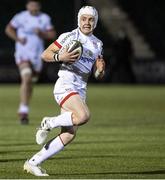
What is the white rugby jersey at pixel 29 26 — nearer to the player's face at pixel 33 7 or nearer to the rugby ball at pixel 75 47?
the player's face at pixel 33 7

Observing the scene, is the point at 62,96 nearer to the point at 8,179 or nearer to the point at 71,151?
the point at 8,179

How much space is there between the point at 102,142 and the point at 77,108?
14.2 feet

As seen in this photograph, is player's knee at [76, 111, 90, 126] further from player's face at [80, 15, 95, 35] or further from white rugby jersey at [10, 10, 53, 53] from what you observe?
white rugby jersey at [10, 10, 53, 53]

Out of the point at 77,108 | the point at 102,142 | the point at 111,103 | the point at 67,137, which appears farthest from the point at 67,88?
the point at 111,103

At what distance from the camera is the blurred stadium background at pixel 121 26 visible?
125 ft

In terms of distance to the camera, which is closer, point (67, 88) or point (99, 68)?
point (67, 88)

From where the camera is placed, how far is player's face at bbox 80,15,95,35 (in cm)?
1048

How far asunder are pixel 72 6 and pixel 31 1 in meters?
22.7

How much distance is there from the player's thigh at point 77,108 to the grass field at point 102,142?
25.2 inches

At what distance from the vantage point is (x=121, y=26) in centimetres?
4272

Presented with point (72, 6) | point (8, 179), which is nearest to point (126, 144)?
point (8, 179)

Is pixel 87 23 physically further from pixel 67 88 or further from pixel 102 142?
pixel 102 142

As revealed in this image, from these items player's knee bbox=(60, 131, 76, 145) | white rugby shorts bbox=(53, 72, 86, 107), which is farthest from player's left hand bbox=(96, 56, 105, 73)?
player's knee bbox=(60, 131, 76, 145)

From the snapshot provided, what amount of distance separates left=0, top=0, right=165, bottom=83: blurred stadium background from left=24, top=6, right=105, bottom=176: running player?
89.4ft
